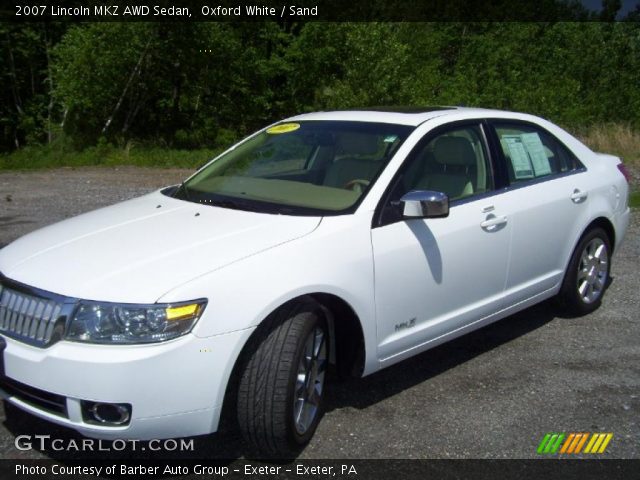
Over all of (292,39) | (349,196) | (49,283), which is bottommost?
(49,283)

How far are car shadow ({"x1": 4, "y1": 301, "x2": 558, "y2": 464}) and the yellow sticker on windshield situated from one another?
5.53ft

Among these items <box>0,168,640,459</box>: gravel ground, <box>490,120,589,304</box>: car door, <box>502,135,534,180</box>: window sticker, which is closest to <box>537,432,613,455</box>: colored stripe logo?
<box>0,168,640,459</box>: gravel ground

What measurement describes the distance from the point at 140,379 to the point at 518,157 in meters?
3.05

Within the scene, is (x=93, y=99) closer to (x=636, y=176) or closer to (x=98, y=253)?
(x=636, y=176)

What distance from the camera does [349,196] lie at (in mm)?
3912

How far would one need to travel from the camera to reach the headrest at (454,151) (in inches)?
173

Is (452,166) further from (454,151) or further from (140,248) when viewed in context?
(140,248)

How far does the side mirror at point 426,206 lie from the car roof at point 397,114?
707 mm

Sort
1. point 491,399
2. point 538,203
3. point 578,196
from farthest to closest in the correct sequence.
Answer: point 578,196
point 538,203
point 491,399

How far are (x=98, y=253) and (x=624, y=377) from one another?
322cm

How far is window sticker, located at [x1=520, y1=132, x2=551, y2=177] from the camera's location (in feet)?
16.4

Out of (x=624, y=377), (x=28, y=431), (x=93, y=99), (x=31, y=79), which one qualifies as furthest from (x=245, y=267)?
(x=31, y=79)

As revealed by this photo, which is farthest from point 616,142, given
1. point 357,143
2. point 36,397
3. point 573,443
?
point 36,397
